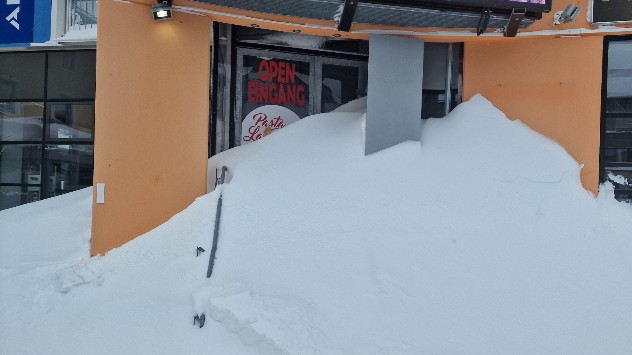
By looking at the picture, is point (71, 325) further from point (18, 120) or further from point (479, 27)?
point (18, 120)

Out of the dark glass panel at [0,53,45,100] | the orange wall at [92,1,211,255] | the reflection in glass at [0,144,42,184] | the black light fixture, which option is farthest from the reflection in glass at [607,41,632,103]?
the reflection in glass at [0,144,42,184]

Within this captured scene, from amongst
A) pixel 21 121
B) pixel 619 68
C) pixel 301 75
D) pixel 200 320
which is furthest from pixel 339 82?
pixel 21 121

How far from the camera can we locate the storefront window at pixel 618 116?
27.7 feet

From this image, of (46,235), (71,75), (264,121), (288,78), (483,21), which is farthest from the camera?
(71,75)

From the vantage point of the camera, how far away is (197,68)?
769cm

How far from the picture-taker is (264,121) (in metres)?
9.74

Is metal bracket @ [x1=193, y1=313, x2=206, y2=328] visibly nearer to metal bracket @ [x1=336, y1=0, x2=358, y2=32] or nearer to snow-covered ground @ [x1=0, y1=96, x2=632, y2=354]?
snow-covered ground @ [x1=0, y1=96, x2=632, y2=354]

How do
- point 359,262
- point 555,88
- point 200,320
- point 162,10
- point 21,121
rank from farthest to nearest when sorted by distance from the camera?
point 21,121
point 555,88
point 162,10
point 359,262
point 200,320

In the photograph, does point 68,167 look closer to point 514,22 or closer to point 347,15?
point 347,15

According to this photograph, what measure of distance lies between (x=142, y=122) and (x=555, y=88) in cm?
673

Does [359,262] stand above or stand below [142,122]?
below

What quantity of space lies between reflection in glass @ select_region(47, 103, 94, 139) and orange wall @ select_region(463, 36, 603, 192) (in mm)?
8352

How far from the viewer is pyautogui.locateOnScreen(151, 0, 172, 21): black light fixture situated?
715 cm

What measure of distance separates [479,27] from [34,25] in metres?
9.21
